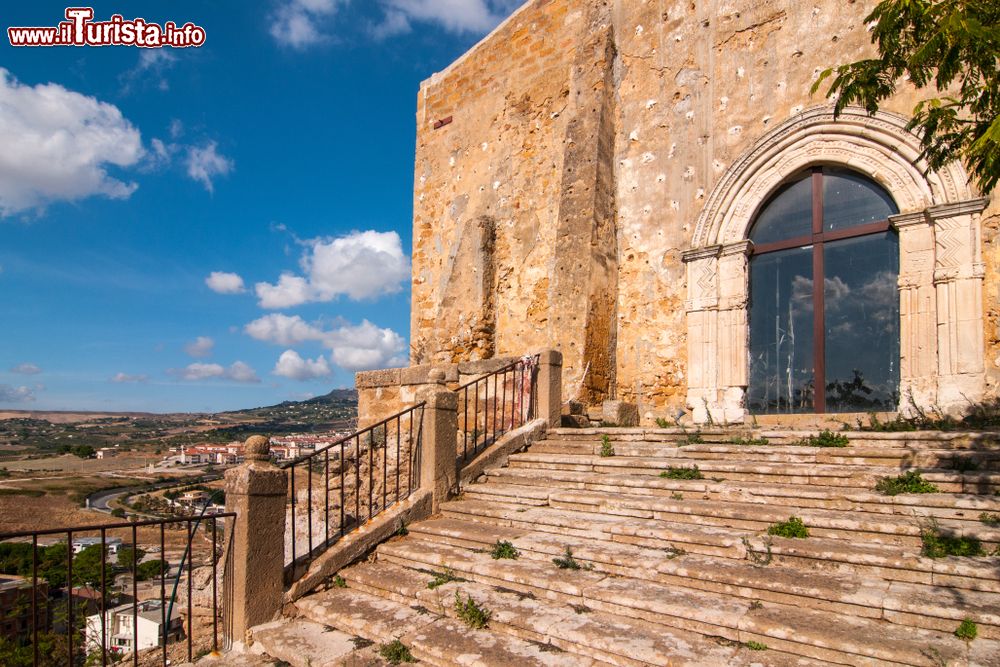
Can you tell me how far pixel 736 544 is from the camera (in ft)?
13.4

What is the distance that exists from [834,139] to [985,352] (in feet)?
10.1

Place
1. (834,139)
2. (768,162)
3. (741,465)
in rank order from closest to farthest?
(741,465), (834,139), (768,162)

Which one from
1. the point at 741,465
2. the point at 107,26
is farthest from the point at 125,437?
the point at 741,465

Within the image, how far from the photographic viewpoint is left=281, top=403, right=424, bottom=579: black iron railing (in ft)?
16.8

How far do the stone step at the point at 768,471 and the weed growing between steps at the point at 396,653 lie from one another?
2.78 m

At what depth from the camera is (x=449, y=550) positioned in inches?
196

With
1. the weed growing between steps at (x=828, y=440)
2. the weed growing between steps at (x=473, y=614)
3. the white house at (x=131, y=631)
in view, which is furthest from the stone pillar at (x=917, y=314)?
the white house at (x=131, y=631)

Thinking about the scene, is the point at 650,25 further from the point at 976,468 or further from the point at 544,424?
the point at 976,468

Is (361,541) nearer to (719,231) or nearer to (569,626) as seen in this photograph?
(569,626)

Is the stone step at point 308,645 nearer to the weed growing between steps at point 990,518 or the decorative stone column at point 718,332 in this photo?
the weed growing between steps at point 990,518

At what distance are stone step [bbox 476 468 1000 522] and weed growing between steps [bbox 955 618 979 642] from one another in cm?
118

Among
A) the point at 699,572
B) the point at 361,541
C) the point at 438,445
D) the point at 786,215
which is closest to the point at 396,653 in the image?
the point at 361,541

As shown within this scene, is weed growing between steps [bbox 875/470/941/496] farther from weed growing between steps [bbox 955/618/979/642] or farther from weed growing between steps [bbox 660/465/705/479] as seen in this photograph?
weed growing between steps [bbox 955/618/979/642]

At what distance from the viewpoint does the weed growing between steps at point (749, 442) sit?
19.1 ft
